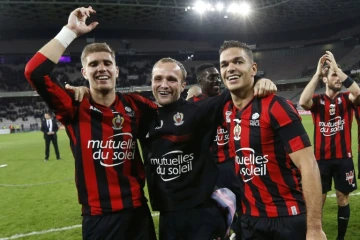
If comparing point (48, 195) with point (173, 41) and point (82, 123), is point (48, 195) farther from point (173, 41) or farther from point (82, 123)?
point (173, 41)

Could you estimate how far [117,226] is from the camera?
2.40m

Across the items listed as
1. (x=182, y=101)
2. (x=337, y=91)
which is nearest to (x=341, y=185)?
(x=337, y=91)

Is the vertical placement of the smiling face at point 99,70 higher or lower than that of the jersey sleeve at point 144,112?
higher

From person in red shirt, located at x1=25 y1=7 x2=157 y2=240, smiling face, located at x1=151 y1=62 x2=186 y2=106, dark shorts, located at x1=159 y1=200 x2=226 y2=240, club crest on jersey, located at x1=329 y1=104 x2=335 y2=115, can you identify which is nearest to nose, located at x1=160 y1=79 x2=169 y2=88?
smiling face, located at x1=151 y1=62 x2=186 y2=106

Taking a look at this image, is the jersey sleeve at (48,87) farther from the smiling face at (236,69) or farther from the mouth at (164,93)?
the smiling face at (236,69)

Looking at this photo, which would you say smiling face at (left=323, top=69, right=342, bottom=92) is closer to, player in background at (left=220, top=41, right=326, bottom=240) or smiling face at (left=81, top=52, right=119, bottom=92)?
player in background at (left=220, top=41, right=326, bottom=240)

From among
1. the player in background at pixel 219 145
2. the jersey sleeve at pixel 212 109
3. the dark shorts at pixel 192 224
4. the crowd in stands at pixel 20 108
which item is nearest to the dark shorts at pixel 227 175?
the player in background at pixel 219 145

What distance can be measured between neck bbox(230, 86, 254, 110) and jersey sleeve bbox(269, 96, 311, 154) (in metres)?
0.26

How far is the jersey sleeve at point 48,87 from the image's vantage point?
7.27 feet

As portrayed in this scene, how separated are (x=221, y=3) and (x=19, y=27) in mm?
24413

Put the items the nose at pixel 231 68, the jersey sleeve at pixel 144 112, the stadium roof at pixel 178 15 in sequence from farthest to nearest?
the stadium roof at pixel 178 15 < the jersey sleeve at pixel 144 112 < the nose at pixel 231 68

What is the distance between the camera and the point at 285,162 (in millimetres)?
2285

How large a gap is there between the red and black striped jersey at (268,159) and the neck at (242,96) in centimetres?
6

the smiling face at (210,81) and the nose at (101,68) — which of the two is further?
the smiling face at (210,81)
